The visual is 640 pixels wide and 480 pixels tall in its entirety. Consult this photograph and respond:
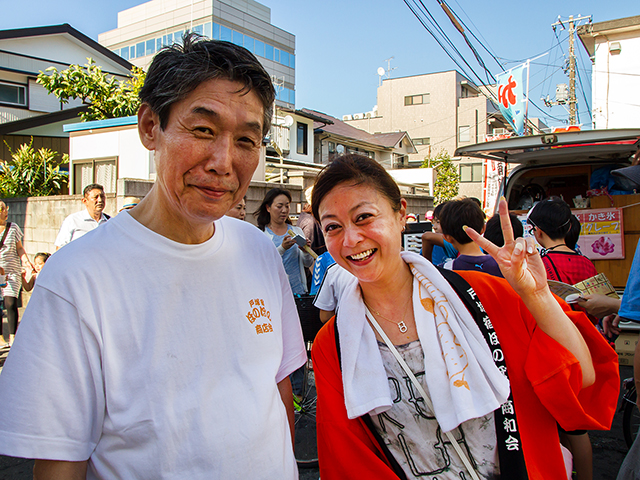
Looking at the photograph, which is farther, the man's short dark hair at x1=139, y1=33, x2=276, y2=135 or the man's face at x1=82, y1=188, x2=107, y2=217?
the man's face at x1=82, y1=188, x2=107, y2=217

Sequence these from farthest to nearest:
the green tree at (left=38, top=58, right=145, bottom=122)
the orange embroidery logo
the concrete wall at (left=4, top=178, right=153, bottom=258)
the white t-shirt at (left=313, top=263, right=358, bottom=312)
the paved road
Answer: the green tree at (left=38, top=58, right=145, bottom=122)
the concrete wall at (left=4, top=178, right=153, bottom=258)
the paved road
the white t-shirt at (left=313, top=263, right=358, bottom=312)
the orange embroidery logo

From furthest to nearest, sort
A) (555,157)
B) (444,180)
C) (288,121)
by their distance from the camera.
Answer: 1. (444,180)
2. (288,121)
3. (555,157)

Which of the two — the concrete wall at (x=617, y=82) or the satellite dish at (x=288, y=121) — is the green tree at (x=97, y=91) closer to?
the satellite dish at (x=288, y=121)

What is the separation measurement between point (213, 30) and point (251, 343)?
3565 centimetres

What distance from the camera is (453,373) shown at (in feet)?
5.01

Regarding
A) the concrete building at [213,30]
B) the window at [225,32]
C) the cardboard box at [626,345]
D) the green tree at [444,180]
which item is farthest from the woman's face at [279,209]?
the window at [225,32]

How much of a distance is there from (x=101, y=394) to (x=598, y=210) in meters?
5.70

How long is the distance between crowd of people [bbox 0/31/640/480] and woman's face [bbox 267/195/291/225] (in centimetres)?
306

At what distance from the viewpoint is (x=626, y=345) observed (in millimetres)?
3539

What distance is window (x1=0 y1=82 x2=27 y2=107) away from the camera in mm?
16281

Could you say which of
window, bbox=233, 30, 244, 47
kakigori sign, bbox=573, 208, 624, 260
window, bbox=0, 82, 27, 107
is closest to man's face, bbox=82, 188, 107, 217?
kakigori sign, bbox=573, 208, 624, 260

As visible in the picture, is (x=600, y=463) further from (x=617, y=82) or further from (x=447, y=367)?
(x=617, y=82)

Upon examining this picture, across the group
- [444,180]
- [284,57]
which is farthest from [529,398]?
[284,57]

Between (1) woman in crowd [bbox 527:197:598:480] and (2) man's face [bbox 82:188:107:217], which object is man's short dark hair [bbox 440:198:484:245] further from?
(2) man's face [bbox 82:188:107:217]
